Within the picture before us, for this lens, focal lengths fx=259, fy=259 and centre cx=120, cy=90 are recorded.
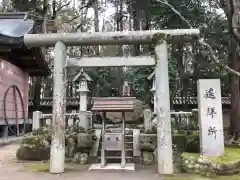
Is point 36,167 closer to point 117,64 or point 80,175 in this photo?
point 80,175

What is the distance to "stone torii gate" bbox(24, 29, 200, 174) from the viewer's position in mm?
6387

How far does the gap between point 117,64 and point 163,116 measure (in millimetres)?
1789

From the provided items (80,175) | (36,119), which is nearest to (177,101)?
(36,119)

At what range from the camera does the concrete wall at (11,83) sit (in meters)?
12.2

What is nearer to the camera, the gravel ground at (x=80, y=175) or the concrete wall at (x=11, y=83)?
the gravel ground at (x=80, y=175)

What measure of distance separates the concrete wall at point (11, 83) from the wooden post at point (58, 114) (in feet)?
21.3

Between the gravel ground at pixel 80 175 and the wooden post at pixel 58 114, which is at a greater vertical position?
the wooden post at pixel 58 114

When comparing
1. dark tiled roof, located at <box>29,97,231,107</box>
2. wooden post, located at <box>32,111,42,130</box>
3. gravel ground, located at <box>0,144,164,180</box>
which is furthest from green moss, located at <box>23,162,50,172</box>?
dark tiled roof, located at <box>29,97,231,107</box>

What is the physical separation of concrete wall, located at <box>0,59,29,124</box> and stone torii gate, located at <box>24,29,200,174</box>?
19.9 feet

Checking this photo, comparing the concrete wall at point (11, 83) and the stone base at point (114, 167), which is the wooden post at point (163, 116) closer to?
the stone base at point (114, 167)

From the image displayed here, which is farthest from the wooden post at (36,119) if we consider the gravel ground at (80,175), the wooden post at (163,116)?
the wooden post at (163,116)

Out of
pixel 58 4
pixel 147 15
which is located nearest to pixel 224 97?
pixel 147 15

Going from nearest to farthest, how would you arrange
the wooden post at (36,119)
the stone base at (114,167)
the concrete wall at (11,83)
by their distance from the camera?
1. the stone base at (114,167)
2. the wooden post at (36,119)
3. the concrete wall at (11,83)

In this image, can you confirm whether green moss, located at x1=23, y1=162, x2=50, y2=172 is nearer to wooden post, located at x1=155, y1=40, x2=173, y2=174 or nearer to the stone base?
the stone base
